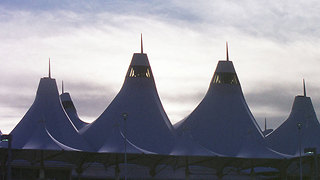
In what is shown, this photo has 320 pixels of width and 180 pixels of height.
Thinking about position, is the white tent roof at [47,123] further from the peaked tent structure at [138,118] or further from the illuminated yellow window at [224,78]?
the illuminated yellow window at [224,78]

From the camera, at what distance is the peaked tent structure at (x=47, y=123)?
90.2m

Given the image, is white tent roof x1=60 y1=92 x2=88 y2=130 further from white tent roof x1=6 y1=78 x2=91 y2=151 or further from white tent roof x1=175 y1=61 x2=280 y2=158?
white tent roof x1=175 y1=61 x2=280 y2=158

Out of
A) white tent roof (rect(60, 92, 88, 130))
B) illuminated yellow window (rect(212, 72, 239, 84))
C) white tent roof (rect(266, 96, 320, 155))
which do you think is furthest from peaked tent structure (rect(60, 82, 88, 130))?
white tent roof (rect(266, 96, 320, 155))

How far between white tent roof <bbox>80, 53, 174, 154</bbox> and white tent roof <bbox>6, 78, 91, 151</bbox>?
3423 mm

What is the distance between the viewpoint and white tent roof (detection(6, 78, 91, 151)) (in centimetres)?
9024

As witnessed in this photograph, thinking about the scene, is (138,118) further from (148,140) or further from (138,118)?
(148,140)

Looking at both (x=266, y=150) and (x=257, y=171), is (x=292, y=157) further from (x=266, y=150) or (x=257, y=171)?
(x=257, y=171)

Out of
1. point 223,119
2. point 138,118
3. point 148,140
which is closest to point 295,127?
point 223,119

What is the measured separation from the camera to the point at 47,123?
93750 millimetres

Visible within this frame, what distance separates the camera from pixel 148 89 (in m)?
98.6

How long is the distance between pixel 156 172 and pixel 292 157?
675 inches

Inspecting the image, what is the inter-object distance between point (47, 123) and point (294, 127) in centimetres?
3709

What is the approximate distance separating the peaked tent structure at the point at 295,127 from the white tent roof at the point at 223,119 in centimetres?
856

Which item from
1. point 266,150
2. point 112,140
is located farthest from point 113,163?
point 266,150
